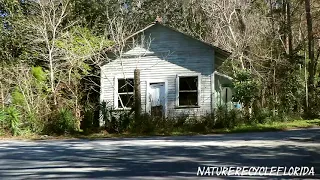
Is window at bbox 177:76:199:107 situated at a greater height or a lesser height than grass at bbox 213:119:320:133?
greater

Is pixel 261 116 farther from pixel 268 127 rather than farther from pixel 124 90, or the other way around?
pixel 124 90

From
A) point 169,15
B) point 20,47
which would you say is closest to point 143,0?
point 169,15

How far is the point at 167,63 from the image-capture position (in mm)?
21625

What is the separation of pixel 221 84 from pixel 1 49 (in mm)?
14064

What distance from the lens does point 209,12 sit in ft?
96.9

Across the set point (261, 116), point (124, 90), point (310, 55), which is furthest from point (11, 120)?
point (310, 55)

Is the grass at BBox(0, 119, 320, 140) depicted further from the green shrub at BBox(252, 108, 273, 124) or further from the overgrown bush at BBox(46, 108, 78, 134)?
the green shrub at BBox(252, 108, 273, 124)

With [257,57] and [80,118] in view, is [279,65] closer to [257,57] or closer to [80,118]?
[257,57]

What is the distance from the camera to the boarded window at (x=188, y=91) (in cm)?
2144

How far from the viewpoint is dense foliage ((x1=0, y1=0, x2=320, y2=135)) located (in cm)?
1786

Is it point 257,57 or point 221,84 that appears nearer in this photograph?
point 221,84

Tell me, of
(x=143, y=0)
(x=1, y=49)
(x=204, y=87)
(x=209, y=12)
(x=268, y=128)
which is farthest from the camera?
(x=143, y=0)

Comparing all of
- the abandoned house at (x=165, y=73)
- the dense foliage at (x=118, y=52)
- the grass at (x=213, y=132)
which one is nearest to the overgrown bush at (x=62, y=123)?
the dense foliage at (x=118, y=52)

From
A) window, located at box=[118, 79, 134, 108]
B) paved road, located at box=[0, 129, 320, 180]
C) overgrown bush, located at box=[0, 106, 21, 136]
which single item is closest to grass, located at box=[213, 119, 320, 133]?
paved road, located at box=[0, 129, 320, 180]
